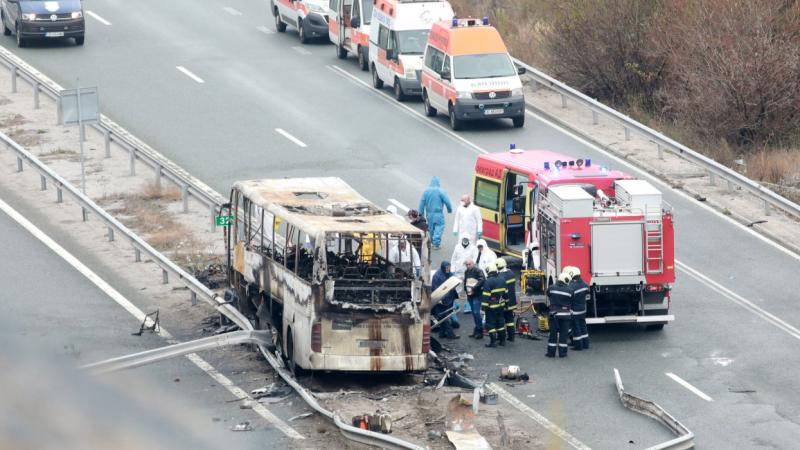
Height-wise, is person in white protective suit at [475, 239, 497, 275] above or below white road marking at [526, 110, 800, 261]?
above

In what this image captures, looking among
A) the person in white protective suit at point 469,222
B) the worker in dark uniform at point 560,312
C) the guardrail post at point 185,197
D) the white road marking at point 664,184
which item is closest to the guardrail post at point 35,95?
the guardrail post at point 185,197

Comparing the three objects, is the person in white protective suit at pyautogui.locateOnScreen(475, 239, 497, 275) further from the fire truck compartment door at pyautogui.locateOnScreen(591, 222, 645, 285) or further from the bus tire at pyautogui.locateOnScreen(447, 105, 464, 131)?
the bus tire at pyautogui.locateOnScreen(447, 105, 464, 131)

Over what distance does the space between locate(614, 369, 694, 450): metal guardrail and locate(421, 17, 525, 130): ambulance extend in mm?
14129

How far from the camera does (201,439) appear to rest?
1126cm

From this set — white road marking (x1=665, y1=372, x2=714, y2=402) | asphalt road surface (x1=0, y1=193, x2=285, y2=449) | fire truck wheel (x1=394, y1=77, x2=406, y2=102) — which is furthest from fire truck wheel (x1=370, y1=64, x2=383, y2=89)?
asphalt road surface (x1=0, y1=193, x2=285, y2=449)

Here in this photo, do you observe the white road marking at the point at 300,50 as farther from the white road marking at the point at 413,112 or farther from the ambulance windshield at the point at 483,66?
the ambulance windshield at the point at 483,66

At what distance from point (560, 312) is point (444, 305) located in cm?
181

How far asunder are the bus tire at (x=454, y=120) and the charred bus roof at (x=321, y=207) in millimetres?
11255

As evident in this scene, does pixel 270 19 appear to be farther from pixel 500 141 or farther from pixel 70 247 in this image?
pixel 70 247

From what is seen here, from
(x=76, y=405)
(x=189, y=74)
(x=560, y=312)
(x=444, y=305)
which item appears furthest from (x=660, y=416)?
(x=189, y=74)

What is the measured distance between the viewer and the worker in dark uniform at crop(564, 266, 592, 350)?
22.6m

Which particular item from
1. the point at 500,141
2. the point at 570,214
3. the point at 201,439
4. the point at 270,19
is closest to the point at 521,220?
the point at 570,214

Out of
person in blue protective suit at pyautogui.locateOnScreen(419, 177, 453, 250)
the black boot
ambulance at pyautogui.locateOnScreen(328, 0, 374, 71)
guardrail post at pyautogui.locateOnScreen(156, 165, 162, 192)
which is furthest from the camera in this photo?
ambulance at pyautogui.locateOnScreen(328, 0, 374, 71)

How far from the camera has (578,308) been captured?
74.6 ft
